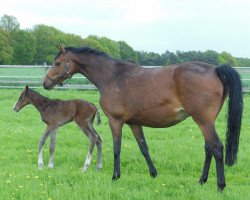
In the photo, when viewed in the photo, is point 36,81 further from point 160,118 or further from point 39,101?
point 160,118

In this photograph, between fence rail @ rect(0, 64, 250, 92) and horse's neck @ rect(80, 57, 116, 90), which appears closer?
horse's neck @ rect(80, 57, 116, 90)

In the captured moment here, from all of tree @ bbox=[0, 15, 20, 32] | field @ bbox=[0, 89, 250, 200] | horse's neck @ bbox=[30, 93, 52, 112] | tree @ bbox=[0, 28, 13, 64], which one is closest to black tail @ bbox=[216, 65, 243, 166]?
field @ bbox=[0, 89, 250, 200]

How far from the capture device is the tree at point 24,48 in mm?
72438

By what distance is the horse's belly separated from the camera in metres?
6.70

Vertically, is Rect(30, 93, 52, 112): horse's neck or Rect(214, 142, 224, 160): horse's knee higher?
Rect(30, 93, 52, 112): horse's neck

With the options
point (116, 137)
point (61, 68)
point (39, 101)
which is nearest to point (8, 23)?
point (39, 101)

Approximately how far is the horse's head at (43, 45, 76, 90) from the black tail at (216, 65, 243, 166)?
2.67 m

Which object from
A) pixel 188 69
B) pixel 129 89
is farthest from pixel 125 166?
pixel 188 69

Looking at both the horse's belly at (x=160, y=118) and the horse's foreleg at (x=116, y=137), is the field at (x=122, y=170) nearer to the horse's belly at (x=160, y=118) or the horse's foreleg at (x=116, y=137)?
the horse's foreleg at (x=116, y=137)

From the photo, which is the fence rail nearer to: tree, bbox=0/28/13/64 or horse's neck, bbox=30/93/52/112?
horse's neck, bbox=30/93/52/112

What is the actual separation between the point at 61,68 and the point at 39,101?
1.43m

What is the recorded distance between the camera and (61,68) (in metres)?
7.77

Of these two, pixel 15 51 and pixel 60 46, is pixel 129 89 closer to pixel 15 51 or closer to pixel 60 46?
pixel 60 46

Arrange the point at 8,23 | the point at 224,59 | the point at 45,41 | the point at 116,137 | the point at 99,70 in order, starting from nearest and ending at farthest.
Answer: the point at 116,137 < the point at 99,70 < the point at 224,59 < the point at 45,41 < the point at 8,23
